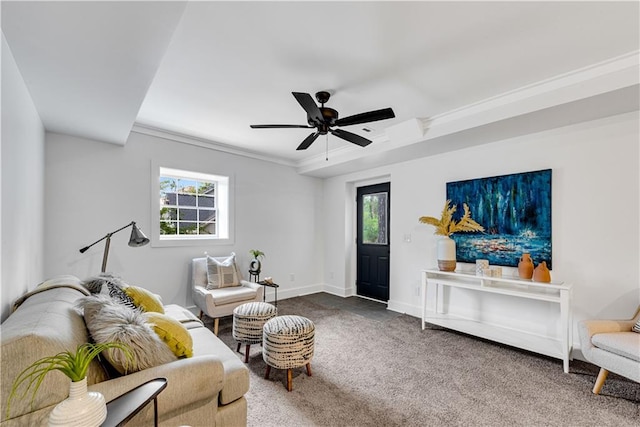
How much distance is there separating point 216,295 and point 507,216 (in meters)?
3.45

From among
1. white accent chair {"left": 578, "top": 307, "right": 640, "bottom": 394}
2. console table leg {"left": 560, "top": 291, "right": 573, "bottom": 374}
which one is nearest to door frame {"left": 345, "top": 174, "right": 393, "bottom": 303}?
console table leg {"left": 560, "top": 291, "right": 573, "bottom": 374}

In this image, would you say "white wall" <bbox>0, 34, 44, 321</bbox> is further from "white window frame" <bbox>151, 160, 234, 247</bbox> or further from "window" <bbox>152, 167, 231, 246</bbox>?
"window" <bbox>152, 167, 231, 246</bbox>

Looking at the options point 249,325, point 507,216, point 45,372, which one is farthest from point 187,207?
point 507,216

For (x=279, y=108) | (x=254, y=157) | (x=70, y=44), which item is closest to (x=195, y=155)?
(x=254, y=157)

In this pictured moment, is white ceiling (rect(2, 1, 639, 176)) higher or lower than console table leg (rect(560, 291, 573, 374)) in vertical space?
higher

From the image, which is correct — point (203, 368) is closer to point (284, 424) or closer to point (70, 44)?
point (284, 424)

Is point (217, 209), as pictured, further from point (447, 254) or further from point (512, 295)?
point (512, 295)

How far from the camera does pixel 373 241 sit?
197 inches

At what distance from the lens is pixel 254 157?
4.64 m

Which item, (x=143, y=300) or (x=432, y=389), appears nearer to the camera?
(x=143, y=300)

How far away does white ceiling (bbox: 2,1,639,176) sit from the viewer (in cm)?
153

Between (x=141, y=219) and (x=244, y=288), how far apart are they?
5.09 ft

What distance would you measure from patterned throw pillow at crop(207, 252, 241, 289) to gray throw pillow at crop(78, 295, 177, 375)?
214 centimetres

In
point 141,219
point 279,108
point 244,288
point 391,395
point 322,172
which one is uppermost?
point 279,108
